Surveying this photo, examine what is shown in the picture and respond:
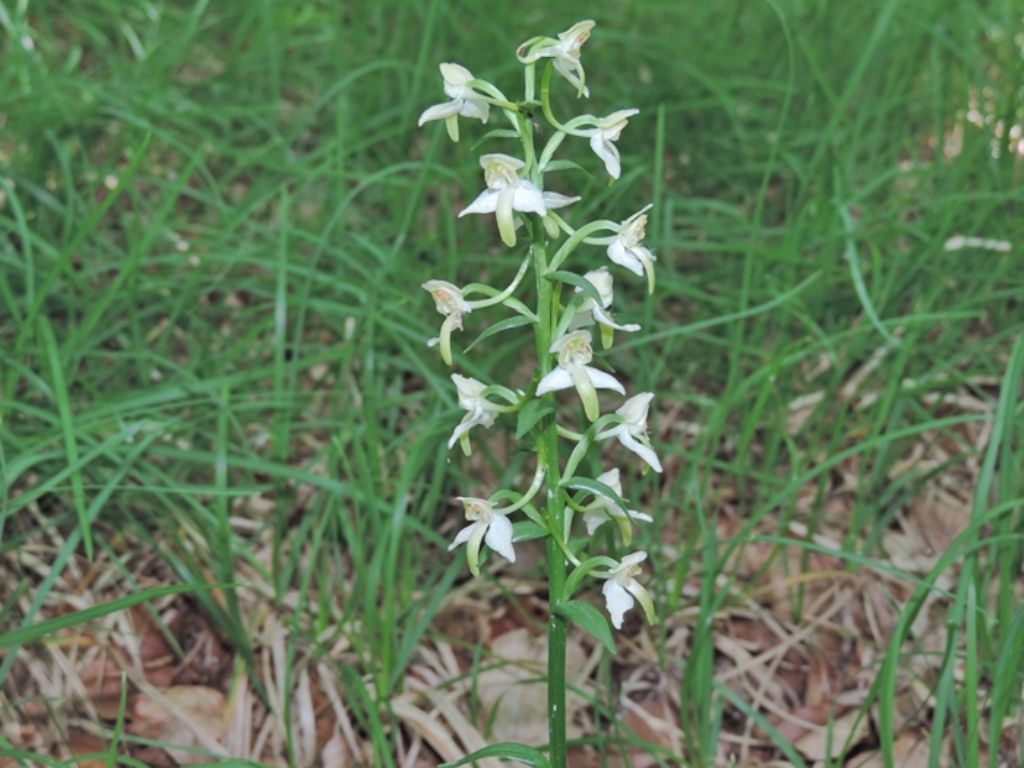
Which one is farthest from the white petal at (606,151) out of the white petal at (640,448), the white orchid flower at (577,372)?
the white petal at (640,448)

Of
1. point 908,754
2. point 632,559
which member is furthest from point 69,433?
point 908,754

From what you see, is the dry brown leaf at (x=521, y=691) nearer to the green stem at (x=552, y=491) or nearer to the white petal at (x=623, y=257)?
the green stem at (x=552, y=491)

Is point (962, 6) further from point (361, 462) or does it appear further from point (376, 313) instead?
point (361, 462)

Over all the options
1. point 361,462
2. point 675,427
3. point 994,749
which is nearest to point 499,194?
point 361,462

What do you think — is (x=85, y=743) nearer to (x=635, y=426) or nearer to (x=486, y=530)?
(x=486, y=530)

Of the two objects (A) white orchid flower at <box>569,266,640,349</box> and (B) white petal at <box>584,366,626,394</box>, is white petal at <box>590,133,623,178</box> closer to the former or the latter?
(A) white orchid flower at <box>569,266,640,349</box>

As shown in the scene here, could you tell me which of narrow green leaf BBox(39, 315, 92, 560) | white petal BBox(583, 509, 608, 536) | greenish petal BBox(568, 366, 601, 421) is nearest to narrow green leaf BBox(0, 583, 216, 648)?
narrow green leaf BBox(39, 315, 92, 560)
